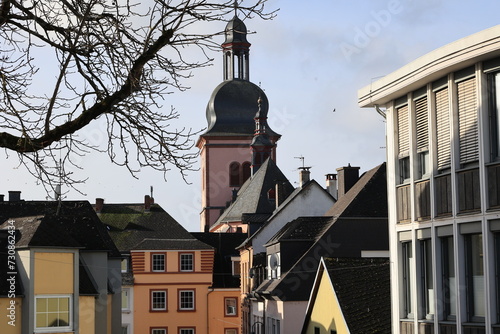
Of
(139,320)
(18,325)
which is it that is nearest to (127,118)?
(18,325)

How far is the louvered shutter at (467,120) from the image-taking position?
17938 mm

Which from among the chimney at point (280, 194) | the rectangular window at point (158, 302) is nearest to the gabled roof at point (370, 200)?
the chimney at point (280, 194)

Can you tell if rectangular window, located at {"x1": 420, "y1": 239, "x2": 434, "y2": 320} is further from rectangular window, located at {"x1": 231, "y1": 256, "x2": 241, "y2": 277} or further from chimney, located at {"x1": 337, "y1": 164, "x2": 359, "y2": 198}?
rectangular window, located at {"x1": 231, "y1": 256, "x2": 241, "y2": 277}

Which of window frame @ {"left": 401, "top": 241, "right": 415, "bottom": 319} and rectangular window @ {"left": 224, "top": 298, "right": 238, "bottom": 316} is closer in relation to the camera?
window frame @ {"left": 401, "top": 241, "right": 415, "bottom": 319}

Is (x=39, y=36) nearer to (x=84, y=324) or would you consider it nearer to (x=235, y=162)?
(x=84, y=324)

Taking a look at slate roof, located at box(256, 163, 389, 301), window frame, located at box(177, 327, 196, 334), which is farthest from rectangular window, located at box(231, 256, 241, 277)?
slate roof, located at box(256, 163, 389, 301)

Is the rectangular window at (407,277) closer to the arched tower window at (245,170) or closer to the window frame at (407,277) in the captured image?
the window frame at (407,277)

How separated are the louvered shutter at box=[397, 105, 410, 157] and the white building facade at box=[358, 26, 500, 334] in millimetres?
19

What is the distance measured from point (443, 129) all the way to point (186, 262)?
52990mm

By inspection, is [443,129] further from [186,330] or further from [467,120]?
[186,330]

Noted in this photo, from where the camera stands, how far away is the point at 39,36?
1188 cm

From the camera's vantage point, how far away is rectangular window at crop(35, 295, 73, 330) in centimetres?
3500

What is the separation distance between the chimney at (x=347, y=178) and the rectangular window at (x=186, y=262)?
2147 cm

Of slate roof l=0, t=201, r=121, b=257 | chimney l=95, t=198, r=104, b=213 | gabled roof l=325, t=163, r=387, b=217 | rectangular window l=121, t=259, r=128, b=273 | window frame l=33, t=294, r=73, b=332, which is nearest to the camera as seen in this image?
window frame l=33, t=294, r=73, b=332
